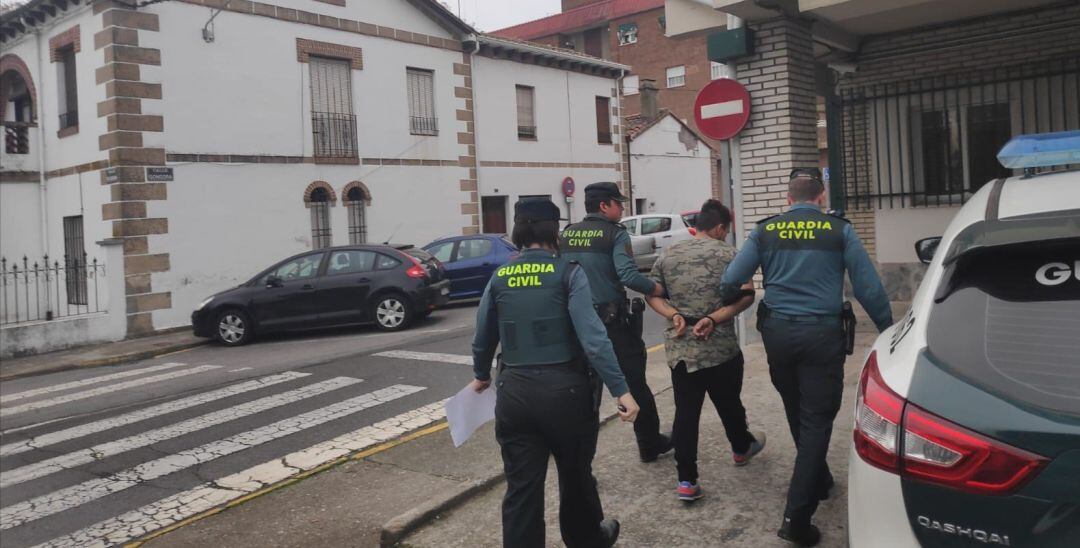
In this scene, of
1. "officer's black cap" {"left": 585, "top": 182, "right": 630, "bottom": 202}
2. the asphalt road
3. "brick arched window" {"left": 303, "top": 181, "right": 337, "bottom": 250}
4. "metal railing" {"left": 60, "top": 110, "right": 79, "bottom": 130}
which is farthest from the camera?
"brick arched window" {"left": 303, "top": 181, "right": 337, "bottom": 250}

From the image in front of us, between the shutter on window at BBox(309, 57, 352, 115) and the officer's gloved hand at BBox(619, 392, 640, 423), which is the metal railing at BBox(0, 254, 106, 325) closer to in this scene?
the shutter on window at BBox(309, 57, 352, 115)

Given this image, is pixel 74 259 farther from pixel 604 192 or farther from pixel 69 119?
pixel 604 192

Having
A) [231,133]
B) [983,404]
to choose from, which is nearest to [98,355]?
[231,133]

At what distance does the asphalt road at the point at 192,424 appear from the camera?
5.77 meters

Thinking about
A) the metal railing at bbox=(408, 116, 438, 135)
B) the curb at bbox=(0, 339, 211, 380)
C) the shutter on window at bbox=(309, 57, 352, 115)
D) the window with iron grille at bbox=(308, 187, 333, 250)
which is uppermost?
the shutter on window at bbox=(309, 57, 352, 115)

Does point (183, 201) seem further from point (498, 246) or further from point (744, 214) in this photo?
point (744, 214)

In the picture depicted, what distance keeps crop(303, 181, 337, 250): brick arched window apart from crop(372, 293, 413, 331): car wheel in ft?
18.9

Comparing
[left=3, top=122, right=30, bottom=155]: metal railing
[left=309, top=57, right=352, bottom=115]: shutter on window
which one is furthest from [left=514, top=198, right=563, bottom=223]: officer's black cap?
[left=3, top=122, right=30, bottom=155]: metal railing

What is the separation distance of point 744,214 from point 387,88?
13.0 meters

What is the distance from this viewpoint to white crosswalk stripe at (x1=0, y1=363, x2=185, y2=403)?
1025 cm

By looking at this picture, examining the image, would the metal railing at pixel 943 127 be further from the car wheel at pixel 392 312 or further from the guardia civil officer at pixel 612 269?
the car wheel at pixel 392 312

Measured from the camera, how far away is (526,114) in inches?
940

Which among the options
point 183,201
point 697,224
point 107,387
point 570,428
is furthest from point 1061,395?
point 183,201

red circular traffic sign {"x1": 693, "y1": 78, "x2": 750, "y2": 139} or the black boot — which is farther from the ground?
red circular traffic sign {"x1": 693, "y1": 78, "x2": 750, "y2": 139}
